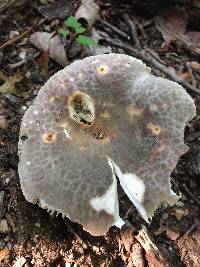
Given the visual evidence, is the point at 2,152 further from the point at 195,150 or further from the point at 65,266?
the point at 195,150

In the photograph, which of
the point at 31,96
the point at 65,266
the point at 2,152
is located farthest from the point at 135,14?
the point at 65,266

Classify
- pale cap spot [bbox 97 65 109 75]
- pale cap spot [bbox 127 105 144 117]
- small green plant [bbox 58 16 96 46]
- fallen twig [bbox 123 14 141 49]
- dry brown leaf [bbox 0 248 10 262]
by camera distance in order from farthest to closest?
fallen twig [bbox 123 14 141 49] < small green plant [bbox 58 16 96 46] < pale cap spot [bbox 97 65 109 75] < pale cap spot [bbox 127 105 144 117] < dry brown leaf [bbox 0 248 10 262]

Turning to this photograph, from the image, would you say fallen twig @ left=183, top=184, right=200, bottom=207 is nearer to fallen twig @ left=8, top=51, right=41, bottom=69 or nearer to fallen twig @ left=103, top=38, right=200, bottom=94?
fallen twig @ left=103, top=38, right=200, bottom=94

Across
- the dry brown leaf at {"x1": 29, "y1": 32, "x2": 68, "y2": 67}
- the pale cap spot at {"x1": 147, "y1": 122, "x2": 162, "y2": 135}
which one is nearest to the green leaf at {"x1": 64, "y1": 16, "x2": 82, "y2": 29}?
the dry brown leaf at {"x1": 29, "y1": 32, "x2": 68, "y2": 67}

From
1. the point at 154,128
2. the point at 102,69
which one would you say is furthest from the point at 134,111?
the point at 102,69

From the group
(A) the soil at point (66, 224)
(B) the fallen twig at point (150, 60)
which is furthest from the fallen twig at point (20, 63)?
(B) the fallen twig at point (150, 60)

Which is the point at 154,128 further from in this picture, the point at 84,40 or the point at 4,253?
the point at 84,40

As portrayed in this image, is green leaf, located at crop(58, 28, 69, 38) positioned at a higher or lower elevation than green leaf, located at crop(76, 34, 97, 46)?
lower
